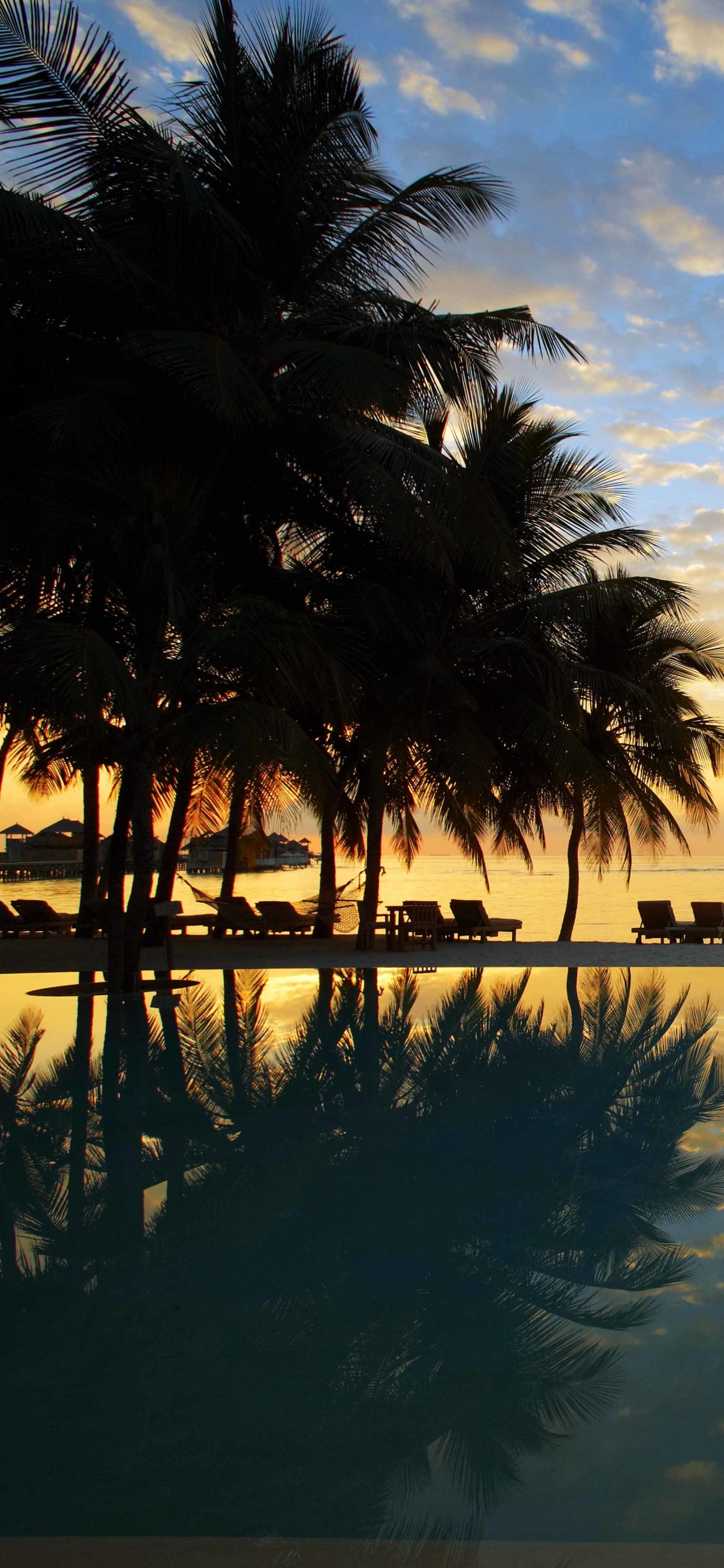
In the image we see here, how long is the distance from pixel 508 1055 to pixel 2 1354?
15.8 ft

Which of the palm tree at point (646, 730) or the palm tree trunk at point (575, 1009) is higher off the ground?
the palm tree at point (646, 730)

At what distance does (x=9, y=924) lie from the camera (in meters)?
16.3

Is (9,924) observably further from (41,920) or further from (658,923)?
(658,923)

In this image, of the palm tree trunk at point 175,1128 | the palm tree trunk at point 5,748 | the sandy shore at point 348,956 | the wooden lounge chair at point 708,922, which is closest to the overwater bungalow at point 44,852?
the palm tree trunk at point 5,748

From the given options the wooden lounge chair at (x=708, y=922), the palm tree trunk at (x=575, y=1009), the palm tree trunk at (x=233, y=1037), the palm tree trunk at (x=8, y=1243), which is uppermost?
the wooden lounge chair at (x=708, y=922)

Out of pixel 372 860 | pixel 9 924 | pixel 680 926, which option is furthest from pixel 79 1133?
pixel 680 926

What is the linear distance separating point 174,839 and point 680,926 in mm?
7402

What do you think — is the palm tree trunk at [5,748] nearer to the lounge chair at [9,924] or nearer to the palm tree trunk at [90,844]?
the palm tree trunk at [90,844]

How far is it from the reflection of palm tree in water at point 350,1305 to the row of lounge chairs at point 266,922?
806 centimetres

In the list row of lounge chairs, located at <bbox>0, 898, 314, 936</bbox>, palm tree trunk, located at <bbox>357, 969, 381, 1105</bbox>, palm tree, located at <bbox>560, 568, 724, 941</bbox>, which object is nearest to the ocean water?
row of lounge chairs, located at <bbox>0, 898, 314, 936</bbox>

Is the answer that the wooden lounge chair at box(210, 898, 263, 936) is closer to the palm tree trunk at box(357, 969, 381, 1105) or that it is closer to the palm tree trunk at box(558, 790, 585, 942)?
the palm tree trunk at box(357, 969, 381, 1105)

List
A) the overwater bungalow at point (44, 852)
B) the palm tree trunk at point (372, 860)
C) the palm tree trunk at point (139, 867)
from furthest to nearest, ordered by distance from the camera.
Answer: the overwater bungalow at point (44, 852), the palm tree trunk at point (372, 860), the palm tree trunk at point (139, 867)

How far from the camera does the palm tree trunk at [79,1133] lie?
3779 millimetres

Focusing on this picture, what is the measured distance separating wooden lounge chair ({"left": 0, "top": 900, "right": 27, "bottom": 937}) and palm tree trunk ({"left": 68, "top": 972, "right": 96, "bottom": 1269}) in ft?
25.4
